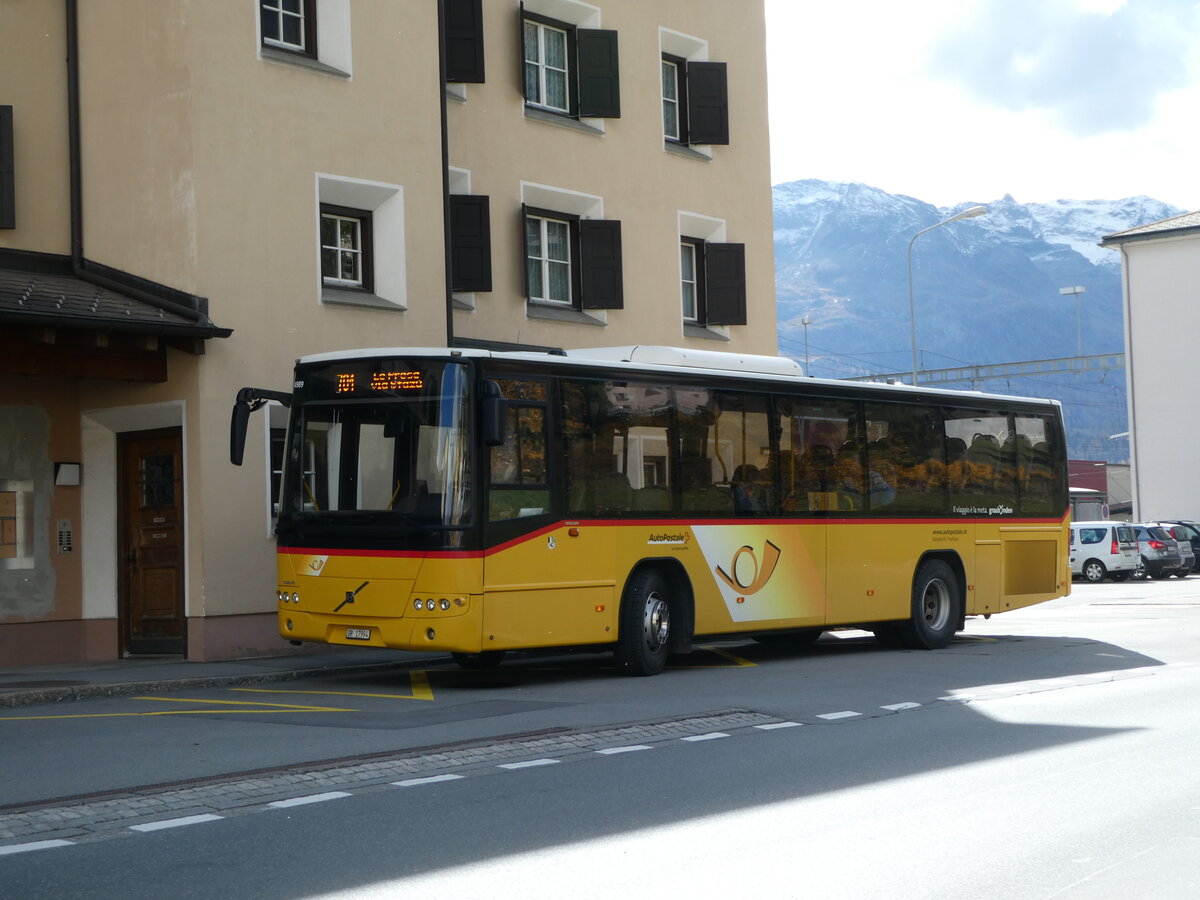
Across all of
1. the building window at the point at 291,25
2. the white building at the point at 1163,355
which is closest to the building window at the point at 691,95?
the building window at the point at 291,25

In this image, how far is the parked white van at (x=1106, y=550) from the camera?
42.0 metres

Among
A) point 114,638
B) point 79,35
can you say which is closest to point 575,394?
point 114,638

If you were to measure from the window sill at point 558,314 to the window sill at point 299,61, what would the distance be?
16.5ft

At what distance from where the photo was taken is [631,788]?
27.6 feet

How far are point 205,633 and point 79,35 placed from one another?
23.4 feet

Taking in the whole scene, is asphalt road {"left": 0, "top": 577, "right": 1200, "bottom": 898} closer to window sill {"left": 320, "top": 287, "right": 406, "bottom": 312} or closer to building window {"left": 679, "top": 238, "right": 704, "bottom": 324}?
window sill {"left": 320, "top": 287, "right": 406, "bottom": 312}

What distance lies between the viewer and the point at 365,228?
763 inches

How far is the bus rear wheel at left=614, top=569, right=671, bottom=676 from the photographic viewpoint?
48.2 feet

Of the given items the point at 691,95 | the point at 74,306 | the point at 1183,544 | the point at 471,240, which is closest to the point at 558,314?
the point at 471,240

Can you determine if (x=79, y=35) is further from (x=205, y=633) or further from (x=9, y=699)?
(x=9, y=699)

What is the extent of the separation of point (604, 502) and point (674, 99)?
42.5ft

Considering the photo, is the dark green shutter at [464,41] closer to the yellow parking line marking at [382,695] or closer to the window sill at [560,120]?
the window sill at [560,120]

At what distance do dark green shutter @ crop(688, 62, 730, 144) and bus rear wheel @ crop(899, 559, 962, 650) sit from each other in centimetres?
955

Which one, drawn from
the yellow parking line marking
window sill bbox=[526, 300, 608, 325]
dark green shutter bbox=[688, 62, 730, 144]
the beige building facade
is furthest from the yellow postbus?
dark green shutter bbox=[688, 62, 730, 144]
